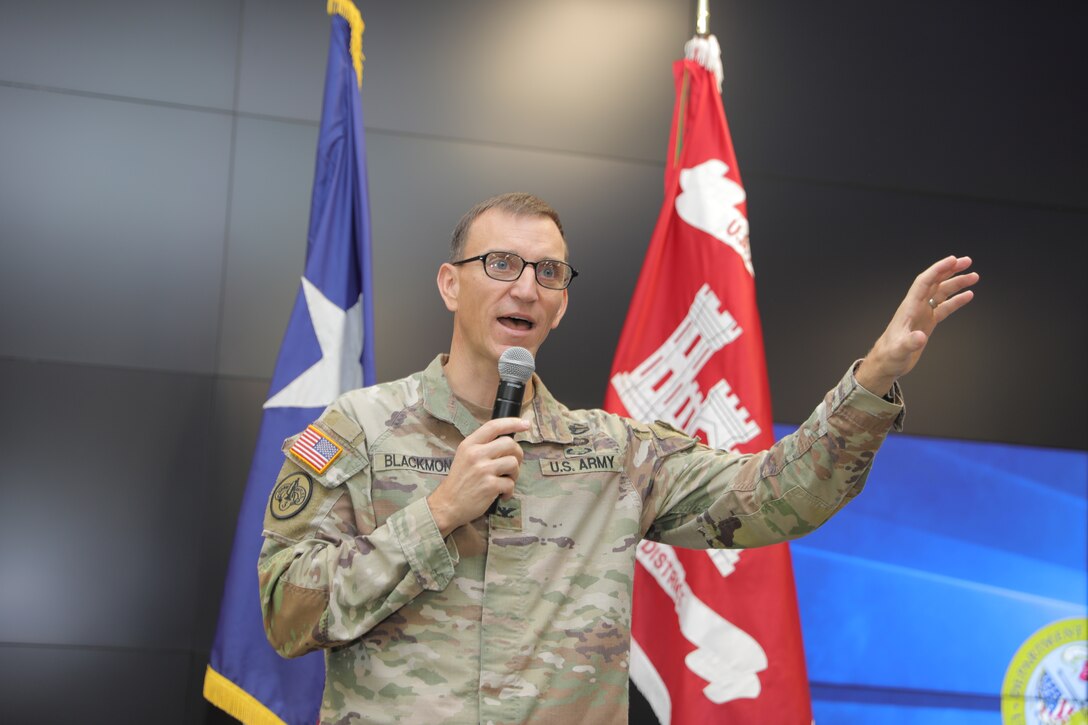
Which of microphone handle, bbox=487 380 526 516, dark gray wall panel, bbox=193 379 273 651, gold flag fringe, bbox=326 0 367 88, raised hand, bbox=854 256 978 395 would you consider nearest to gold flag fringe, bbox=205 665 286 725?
dark gray wall panel, bbox=193 379 273 651

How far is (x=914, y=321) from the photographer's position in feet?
4.49

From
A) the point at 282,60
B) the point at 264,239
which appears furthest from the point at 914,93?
the point at 264,239


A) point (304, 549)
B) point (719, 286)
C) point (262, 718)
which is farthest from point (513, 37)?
point (304, 549)

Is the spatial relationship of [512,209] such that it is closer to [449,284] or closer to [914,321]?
[449,284]

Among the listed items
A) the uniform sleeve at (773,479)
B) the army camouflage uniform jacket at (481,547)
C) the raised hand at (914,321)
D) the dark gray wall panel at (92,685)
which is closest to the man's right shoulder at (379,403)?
the army camouflage uniform jacket at (481,547)

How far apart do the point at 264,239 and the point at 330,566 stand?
1.96m

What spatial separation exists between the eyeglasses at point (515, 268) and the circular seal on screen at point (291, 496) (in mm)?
412

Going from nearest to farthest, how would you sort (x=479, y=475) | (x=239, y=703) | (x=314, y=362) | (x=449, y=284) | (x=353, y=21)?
1. (x=479, y=475)
2. (x=449, y=284)
3. (x=239, y=703)
4. (x=314, y=362)
5. (x=353, y=21)

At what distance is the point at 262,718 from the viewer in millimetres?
2543

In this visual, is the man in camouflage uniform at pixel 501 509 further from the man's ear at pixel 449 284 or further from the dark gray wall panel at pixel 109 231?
the dark gray wall panel at pixel 109 231

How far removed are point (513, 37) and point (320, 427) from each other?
2.22 meters

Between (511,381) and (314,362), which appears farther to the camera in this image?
(314,362)

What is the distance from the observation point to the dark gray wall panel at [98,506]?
288cm

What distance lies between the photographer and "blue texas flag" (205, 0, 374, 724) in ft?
8.43
